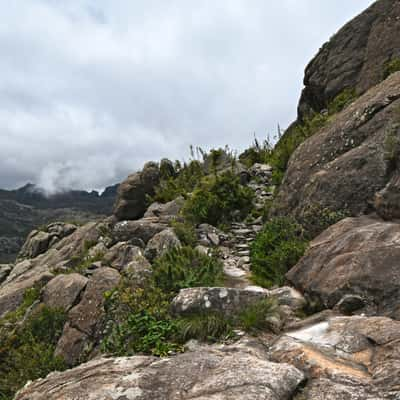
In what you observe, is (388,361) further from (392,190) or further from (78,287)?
(78,287)

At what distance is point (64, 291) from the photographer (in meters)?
11.4

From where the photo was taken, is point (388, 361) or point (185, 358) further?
point (185, 358)

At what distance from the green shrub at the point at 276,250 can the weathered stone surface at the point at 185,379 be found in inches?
160

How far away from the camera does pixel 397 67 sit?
14539 mm

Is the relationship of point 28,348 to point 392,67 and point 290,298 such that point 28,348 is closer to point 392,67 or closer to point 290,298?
point 290,298

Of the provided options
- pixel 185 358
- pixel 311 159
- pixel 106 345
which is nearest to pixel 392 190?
pixel 311 159

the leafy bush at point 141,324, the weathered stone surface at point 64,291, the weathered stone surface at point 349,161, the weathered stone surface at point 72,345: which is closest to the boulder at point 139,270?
the leafy bush at point 141,324

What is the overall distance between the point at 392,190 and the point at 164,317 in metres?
5.97

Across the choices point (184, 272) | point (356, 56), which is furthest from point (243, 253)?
point (356, 56)

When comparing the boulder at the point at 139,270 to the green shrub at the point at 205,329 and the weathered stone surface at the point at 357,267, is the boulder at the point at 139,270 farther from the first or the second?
the weathered stone surface at the point at 357,267

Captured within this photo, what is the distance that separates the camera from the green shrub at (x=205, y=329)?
603cm

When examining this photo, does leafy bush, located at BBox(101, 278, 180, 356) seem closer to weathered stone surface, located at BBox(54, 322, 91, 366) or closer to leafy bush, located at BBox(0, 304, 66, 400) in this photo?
weathered stone surface, located at BBox(54, 322, 91, 366)

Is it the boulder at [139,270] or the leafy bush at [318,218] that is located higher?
the leafy bush at [318,218]

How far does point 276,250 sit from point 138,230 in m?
6.53
